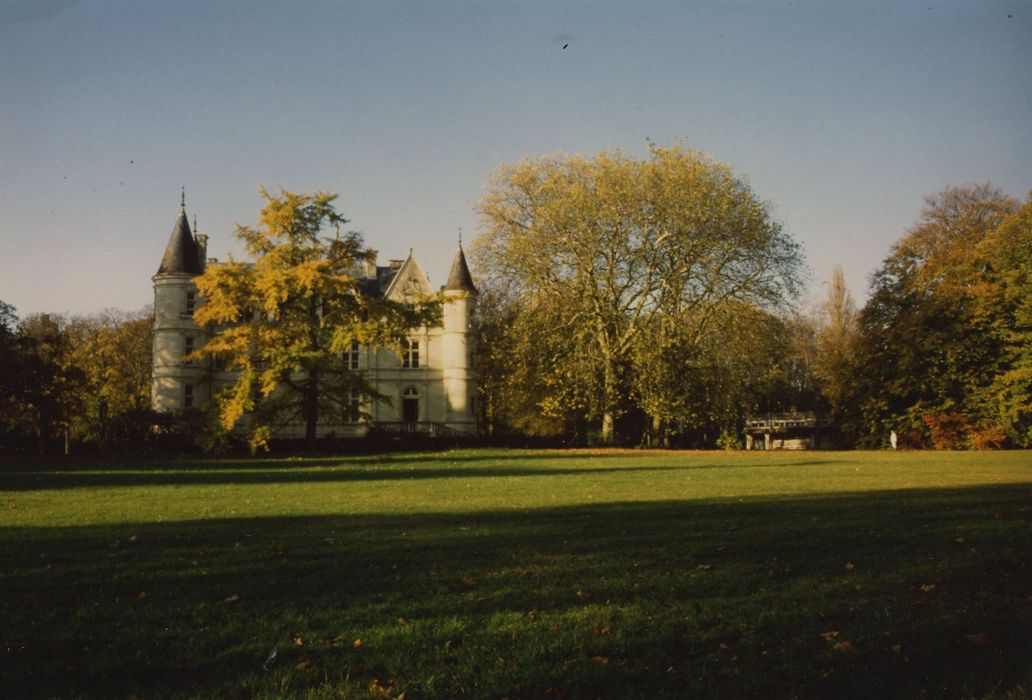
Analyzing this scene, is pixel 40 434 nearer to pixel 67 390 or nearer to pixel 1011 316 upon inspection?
pixel 67 390

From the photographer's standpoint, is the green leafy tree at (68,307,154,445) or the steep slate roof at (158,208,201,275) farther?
the steep slate roof at (158,208,201,275)

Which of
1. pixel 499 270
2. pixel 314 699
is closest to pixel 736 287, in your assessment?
pixel 499 270

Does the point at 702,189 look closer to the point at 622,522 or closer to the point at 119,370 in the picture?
the point at 622,522

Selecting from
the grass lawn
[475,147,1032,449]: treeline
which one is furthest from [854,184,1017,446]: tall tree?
the grass lawn

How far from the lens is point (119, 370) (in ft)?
186

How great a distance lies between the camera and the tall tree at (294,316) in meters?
34.6

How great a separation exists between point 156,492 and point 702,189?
95.7ft

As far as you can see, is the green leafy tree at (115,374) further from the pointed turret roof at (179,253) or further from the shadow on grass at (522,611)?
the shadow on grass at (522,611)

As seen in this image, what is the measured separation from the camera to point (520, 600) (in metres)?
6.84

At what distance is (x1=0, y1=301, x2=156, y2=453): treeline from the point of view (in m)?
35.0

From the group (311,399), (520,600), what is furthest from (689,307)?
(520,600)

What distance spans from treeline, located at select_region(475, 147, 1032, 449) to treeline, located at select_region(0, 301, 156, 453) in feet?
63.8

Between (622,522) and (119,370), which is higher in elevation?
(119,370)

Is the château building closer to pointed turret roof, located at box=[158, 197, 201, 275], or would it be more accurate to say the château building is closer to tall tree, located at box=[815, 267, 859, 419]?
pointed turret roof, located at box=[158, 197, 201, 275]
